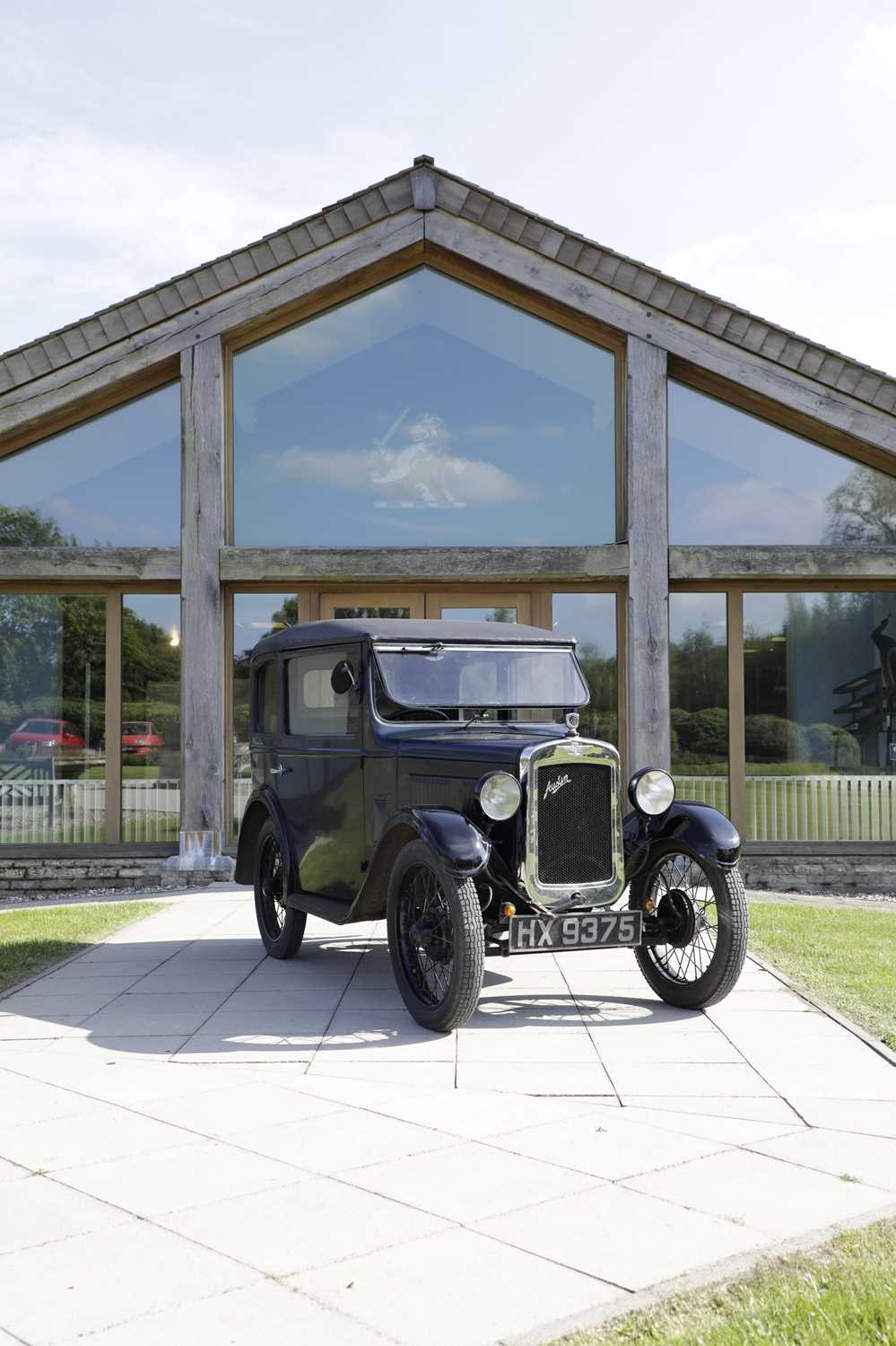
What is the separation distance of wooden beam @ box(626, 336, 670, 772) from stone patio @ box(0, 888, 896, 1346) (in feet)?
14.5

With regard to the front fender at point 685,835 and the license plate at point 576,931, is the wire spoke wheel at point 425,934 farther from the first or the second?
the front fender at point 685,835

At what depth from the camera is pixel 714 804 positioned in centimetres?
1126

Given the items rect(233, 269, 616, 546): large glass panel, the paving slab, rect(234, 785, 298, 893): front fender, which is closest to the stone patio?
the paving slab

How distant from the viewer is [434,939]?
5645mm

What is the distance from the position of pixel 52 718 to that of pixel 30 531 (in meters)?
1.70

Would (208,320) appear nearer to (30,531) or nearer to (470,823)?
(30,531)

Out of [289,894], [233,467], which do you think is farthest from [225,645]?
[289,894]

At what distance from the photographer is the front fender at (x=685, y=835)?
5.84 meters

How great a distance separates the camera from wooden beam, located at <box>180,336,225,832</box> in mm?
10703

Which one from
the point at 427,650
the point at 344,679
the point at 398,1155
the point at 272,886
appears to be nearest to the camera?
the point at 398,1155

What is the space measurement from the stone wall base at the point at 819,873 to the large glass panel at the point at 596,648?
1.71 m

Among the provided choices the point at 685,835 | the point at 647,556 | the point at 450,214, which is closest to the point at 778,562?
the point at 647,556

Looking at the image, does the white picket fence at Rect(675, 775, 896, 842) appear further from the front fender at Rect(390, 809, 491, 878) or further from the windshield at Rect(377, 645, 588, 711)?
the front fender at Rect(390, 809, 491, 878)

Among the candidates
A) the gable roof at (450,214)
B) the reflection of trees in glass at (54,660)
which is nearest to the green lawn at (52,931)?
the reflection of trees in glass at (54,660)
